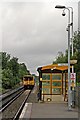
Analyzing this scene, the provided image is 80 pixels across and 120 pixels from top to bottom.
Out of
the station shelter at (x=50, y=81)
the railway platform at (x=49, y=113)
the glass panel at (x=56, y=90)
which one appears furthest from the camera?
the glass panel at (x=56, y=90)

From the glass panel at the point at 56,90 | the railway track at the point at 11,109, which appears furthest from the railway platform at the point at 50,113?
the glass panel at the point at 56,90

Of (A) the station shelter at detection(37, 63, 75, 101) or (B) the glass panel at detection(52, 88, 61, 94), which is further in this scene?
(B) the glass panel at detection(52, 88, 61, 94)

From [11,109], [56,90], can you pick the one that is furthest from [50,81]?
[11,109]

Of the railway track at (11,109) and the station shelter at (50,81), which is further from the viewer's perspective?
the station shelter at (50,81)

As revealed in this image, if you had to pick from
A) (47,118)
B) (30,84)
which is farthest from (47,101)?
(30,84)

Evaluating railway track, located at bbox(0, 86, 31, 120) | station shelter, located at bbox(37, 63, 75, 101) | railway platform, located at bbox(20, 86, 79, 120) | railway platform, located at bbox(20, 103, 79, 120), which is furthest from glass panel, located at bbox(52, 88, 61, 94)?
railway platform, located at bbox(20, 103, 79, 120)

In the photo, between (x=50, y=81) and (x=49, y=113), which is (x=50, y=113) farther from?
(x=50, y=81)

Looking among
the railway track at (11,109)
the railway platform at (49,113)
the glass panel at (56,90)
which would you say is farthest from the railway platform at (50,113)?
the glass panel at (56,90)

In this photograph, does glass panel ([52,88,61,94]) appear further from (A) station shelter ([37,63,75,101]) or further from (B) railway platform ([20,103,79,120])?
(B) railway platform ([20,103,79,120])

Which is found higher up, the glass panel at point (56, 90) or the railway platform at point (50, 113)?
the glass panel at point (56, 90)

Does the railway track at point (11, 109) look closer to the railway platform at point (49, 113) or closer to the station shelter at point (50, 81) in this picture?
the railway platform at point (49, 113)

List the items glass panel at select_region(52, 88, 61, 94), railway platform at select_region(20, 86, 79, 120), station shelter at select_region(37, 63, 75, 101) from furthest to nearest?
glass panel at select_region(52, 88, 61, 94) < station shelter at select_region(37, 63, 75, 101) < railway platform at select_region(20, 86, 79, 120)

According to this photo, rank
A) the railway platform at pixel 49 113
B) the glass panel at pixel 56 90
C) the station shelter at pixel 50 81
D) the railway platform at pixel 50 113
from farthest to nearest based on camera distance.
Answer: the glass panel at pixel 56 90 < the station shelter at pixel 50 81 < the railway platform at pixel 50 113 < the railway platform at pixel 49 113

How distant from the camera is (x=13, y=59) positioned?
101 metres
